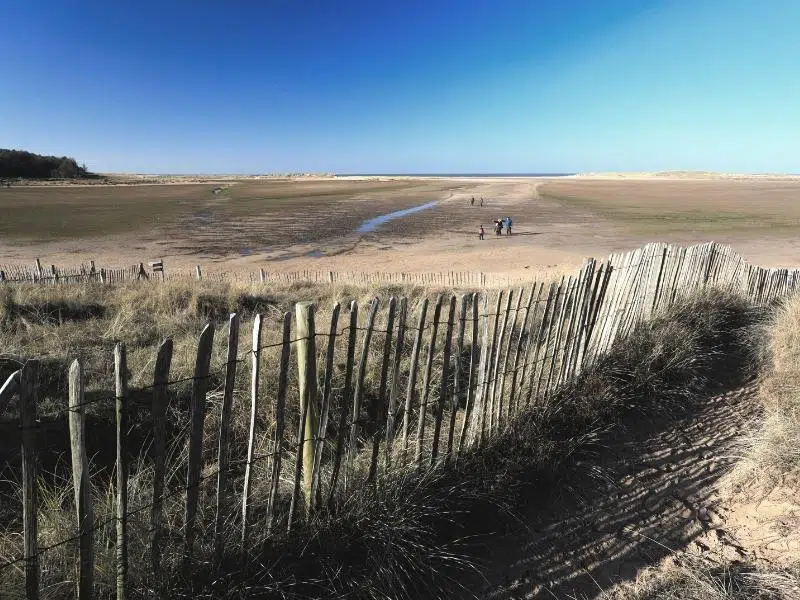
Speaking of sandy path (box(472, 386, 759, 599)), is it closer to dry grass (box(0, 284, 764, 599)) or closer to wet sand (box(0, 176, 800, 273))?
dry grass (box(0, 284, 764, 599))

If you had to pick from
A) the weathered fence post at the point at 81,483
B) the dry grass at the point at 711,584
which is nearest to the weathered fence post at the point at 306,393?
the weathered fence post at the point at 81,483

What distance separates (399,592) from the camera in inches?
109

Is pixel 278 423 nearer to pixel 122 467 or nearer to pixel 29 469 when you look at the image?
pixel 122 467

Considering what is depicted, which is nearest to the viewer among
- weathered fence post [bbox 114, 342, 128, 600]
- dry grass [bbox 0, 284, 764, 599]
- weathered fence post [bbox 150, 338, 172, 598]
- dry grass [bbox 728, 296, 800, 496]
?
weathered fence post [bbox 114, 342, 128, 600]

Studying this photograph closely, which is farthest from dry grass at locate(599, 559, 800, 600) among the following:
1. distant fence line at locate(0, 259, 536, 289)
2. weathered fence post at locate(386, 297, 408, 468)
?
distant fence line at locate(0, 259, 536, 289)

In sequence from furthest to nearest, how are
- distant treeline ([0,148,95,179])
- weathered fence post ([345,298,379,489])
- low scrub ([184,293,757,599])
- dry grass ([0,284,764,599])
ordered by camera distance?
distant treeline ([0,148,95,179])
weathered fence post ([345,298,379,489])
low scrub ([184,293,757,599])
dry grass ([0,284,764,599])

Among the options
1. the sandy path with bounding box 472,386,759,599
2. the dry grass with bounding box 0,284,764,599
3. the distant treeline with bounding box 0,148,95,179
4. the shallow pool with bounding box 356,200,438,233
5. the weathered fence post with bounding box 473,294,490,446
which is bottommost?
the sandy path with bounding box 472,386,759,599

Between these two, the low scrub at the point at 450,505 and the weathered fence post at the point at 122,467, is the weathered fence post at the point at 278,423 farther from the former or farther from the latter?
the weathered fence post at the point at 122,467

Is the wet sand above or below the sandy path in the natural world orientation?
above

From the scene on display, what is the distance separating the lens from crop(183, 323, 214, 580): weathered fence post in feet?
7.22

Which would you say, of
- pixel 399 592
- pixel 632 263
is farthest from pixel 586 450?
pixel 632 263

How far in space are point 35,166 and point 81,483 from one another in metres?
123

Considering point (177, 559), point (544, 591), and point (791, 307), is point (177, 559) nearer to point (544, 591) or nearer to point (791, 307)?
point (544, 591)

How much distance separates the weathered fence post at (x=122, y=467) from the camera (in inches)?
76.4
